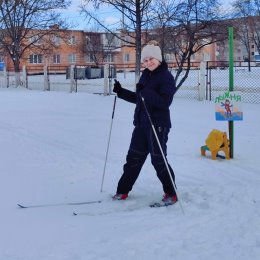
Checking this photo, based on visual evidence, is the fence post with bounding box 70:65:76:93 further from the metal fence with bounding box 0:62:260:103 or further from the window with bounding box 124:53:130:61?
the window with bounding box 124:53:130:61

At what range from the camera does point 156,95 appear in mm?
4887

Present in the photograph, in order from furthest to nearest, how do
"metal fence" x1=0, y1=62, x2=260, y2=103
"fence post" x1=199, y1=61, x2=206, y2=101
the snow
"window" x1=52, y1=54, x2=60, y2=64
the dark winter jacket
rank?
"window" x1=52, y1=54, x2=60, y2=64 → "metal fence" x1=0, y1=62, x2=260, y2=103 → "fence post" x1=199, y1=61, x2=206, y2=101 → the dark winter jacket → the snow

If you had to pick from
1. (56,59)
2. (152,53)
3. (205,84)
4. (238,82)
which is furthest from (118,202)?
(56,59)

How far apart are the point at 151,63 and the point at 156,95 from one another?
0.37 m

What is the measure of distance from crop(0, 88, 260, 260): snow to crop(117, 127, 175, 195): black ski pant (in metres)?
0.23

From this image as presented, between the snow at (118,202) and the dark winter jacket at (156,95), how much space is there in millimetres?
917

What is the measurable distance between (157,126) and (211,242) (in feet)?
4.96

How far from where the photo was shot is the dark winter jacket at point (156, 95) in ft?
16.1

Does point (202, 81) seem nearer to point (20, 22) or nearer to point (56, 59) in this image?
point (20, 22)

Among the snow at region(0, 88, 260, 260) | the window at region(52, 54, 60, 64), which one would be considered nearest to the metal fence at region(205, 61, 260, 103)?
the snow at region(0, 88, 260, 260)

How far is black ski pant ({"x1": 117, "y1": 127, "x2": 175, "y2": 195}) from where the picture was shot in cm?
508

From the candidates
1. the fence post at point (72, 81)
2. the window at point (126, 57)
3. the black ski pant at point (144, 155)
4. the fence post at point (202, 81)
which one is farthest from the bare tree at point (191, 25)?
the window at point (126, 57)

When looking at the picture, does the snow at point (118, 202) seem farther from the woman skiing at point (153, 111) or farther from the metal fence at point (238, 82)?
the metal fence at point (238, 82)

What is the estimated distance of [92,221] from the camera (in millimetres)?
4664
